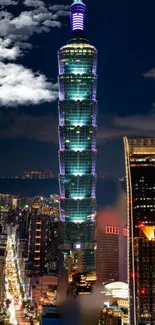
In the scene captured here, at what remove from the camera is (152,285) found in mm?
11469

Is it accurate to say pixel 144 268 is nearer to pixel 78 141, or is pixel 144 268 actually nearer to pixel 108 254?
pixel 108 254

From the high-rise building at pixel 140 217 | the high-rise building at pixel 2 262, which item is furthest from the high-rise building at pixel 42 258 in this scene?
the high-rise building at pixel 140 217

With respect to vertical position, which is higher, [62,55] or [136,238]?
[62,55]

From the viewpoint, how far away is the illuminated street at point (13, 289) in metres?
13.3

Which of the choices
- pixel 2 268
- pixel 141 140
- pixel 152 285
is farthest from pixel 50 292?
pixel 141 140

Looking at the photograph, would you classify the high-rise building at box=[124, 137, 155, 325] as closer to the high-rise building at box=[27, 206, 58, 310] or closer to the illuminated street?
the illuminated street

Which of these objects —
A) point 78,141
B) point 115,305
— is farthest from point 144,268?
point 78,141

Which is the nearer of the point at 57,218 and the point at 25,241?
the point at 25,241

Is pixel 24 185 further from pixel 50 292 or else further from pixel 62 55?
pixel 50 292

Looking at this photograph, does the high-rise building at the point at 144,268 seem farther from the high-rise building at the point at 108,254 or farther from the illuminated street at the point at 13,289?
the high-rise building at the point at 108,254

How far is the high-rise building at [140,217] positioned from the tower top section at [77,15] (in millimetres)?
6905

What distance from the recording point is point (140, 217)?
39.7 ft

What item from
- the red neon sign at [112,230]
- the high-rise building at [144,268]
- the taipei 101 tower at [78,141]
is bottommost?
the high-rise building at [144,268]

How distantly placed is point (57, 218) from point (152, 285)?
29.3 ft
